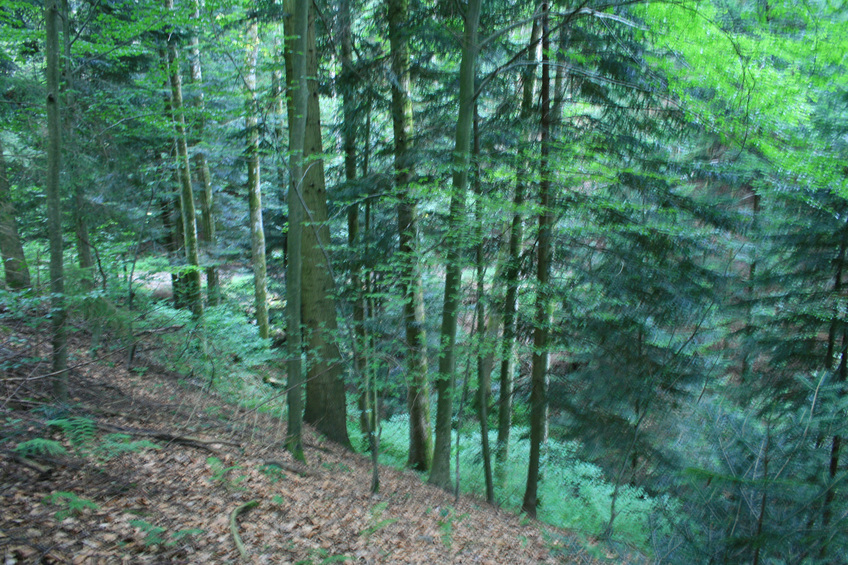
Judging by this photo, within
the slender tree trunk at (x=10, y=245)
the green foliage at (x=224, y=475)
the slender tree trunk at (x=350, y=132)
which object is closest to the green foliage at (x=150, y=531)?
the green foliage at (x=224, y=475)

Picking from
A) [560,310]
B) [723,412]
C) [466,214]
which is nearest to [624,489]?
[560,310]

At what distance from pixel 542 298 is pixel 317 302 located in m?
3.98

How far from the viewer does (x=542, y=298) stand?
8562 millimetres

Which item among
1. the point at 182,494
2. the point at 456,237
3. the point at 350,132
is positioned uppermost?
the point at 350,132

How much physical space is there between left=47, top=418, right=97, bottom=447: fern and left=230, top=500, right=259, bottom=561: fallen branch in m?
1.67

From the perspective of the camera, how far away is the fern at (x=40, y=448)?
4.23 meters

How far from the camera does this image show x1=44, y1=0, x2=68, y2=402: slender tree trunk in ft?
16.0

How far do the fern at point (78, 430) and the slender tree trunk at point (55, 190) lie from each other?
2.08 ft

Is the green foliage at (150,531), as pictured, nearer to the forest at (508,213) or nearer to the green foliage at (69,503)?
the green foliage at (69,503)

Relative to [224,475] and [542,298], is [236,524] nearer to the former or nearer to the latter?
[224,475]

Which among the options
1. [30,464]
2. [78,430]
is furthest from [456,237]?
[30,464]

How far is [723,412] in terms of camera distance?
537cm

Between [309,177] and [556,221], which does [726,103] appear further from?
[309,177]

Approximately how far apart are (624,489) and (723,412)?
21.6 feet
